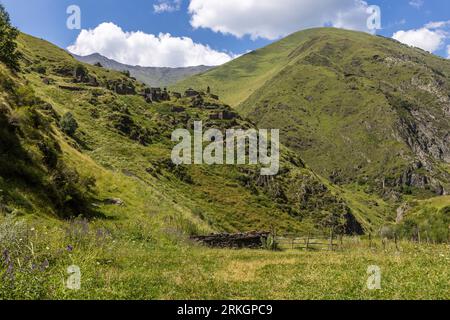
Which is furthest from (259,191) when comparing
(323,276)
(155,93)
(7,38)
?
(323,276)

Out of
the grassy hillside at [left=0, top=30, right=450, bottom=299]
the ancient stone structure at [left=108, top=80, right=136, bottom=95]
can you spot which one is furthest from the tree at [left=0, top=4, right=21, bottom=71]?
the ancient stone structure at [left=108, top=80, right=136, bottom=95]

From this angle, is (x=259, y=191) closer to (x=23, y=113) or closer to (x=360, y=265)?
(x=23, y=113)

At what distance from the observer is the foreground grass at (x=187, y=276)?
451 inches

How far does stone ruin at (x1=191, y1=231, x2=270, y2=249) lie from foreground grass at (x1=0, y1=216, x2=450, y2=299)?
12.5m

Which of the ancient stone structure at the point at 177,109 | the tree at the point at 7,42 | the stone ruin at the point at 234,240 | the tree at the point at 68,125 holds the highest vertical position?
the ancient stone structure at the point at 177,109

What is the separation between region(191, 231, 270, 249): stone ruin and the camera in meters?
33.2

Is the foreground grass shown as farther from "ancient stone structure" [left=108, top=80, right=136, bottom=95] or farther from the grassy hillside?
"ancient stone structure" [left=108, top=80, right=136, bottom=95]

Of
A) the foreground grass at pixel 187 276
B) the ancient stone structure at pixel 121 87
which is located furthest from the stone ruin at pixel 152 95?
the foreground grass at pixel 187 276

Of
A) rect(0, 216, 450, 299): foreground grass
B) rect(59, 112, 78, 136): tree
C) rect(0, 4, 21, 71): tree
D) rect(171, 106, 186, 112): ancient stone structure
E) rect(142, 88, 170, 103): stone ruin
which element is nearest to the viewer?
rect(0, 216, 450, 299): foreground grass

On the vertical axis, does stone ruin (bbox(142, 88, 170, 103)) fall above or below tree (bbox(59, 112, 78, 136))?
above

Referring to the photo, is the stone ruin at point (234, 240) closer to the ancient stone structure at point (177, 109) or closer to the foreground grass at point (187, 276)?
the foreground grass at point (187, 276)

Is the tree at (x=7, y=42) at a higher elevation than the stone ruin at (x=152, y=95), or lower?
lower

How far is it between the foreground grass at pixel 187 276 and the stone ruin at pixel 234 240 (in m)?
12.5
